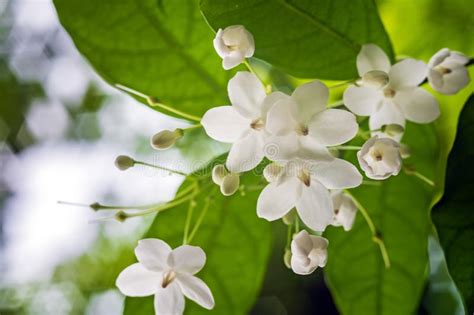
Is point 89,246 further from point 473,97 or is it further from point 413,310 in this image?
point 473,97

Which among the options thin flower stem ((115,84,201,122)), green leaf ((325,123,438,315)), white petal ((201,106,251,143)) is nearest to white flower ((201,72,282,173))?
white petal ((201,106,251,143))

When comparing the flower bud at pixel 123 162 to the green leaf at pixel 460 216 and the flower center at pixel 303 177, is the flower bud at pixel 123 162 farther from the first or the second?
the green leaf at pixel 460 216

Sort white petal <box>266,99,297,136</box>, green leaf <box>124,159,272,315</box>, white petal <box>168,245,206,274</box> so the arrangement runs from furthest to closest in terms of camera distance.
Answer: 1. green leaf <box>124,159,272,315</box>
2. white petal <box>168,245,206,274</box>
3. white petal <box>266,99,297,136</box>

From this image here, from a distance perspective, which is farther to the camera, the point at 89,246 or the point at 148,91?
the point at 89,246

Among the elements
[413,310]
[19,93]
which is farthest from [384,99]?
[19,93]

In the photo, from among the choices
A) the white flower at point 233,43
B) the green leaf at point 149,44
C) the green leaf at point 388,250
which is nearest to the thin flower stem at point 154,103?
the green leaf at point 149,44

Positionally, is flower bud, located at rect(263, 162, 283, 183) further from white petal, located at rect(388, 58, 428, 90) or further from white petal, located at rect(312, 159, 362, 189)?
white petal, located at rect(388, 58, 428, 90)

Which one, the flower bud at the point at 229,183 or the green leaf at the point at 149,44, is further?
the green leaf at the point at 149,44
